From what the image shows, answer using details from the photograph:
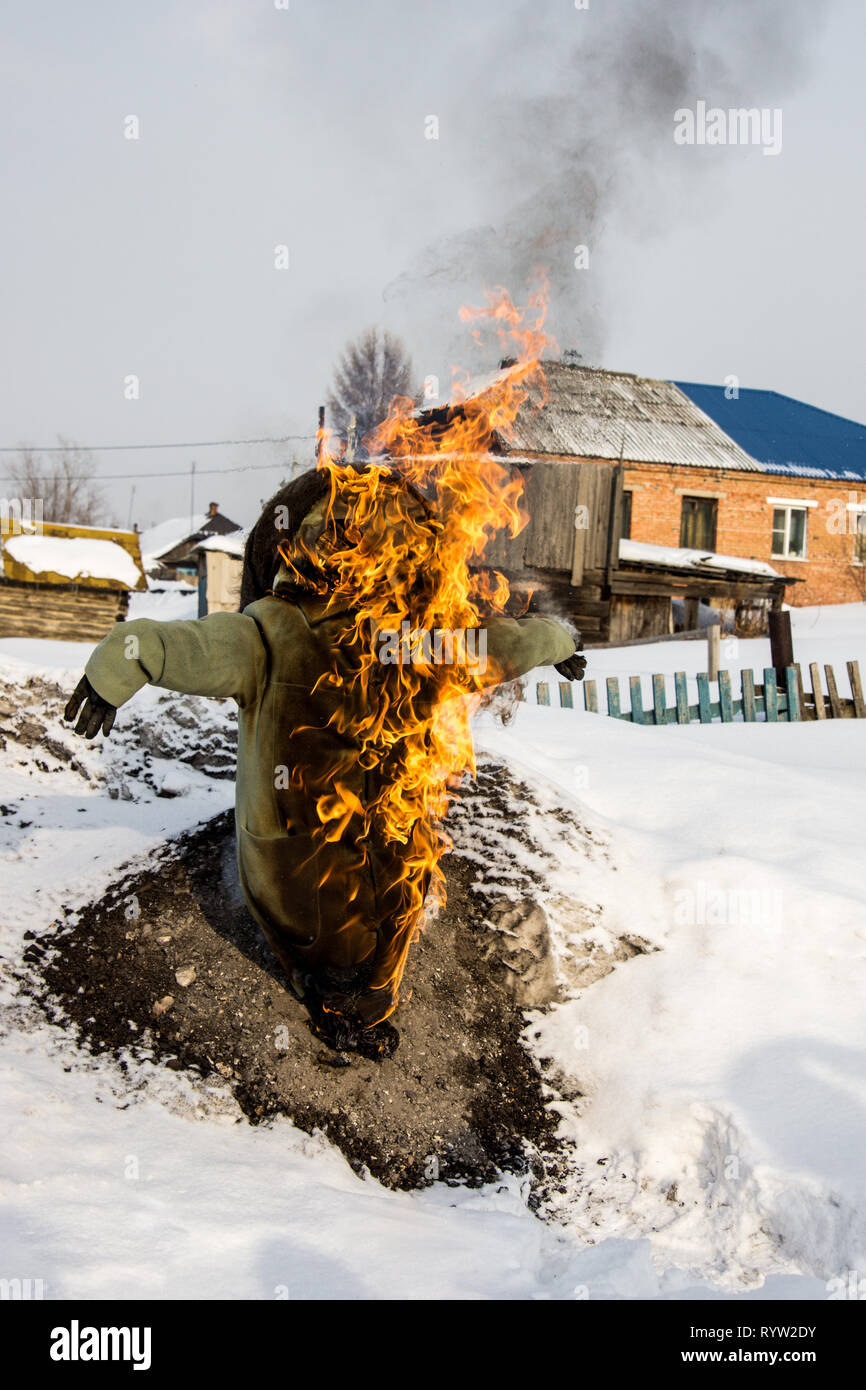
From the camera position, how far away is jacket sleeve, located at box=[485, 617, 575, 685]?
161 inches

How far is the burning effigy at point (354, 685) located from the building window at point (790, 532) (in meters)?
22.2

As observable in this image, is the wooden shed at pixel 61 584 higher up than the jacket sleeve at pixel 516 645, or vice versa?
the wooden shed at pixel 61 584

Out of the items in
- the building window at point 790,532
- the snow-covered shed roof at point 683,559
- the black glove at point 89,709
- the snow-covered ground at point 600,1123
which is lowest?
the snow-covered ground at point 600,1123

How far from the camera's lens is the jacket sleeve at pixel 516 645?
161 inches

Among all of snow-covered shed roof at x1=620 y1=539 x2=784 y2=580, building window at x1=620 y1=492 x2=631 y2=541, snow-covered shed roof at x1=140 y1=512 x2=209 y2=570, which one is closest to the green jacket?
→ snow-covered shed roof at x1=620 y1=539 x2=784 y2=580

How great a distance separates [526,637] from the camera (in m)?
4.13

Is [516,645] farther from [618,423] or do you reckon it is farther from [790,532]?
[790,532]

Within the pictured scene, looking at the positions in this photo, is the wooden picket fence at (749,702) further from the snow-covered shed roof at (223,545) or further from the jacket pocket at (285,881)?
the snow-covered shed roof at (223,545)

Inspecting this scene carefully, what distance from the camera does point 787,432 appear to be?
86.4 feet

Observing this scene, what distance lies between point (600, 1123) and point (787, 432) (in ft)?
84.5

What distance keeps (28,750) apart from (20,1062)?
307 centimetres

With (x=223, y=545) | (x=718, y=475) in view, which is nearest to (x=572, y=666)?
(x=223, y=545)

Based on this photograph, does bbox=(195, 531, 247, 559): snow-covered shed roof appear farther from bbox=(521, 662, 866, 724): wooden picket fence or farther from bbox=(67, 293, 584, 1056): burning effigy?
bbox=(67, 293, 584, 1056): burning effigy

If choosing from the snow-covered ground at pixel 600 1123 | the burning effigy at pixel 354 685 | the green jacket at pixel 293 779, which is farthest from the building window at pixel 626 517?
the green jacket at pixel 293 779
